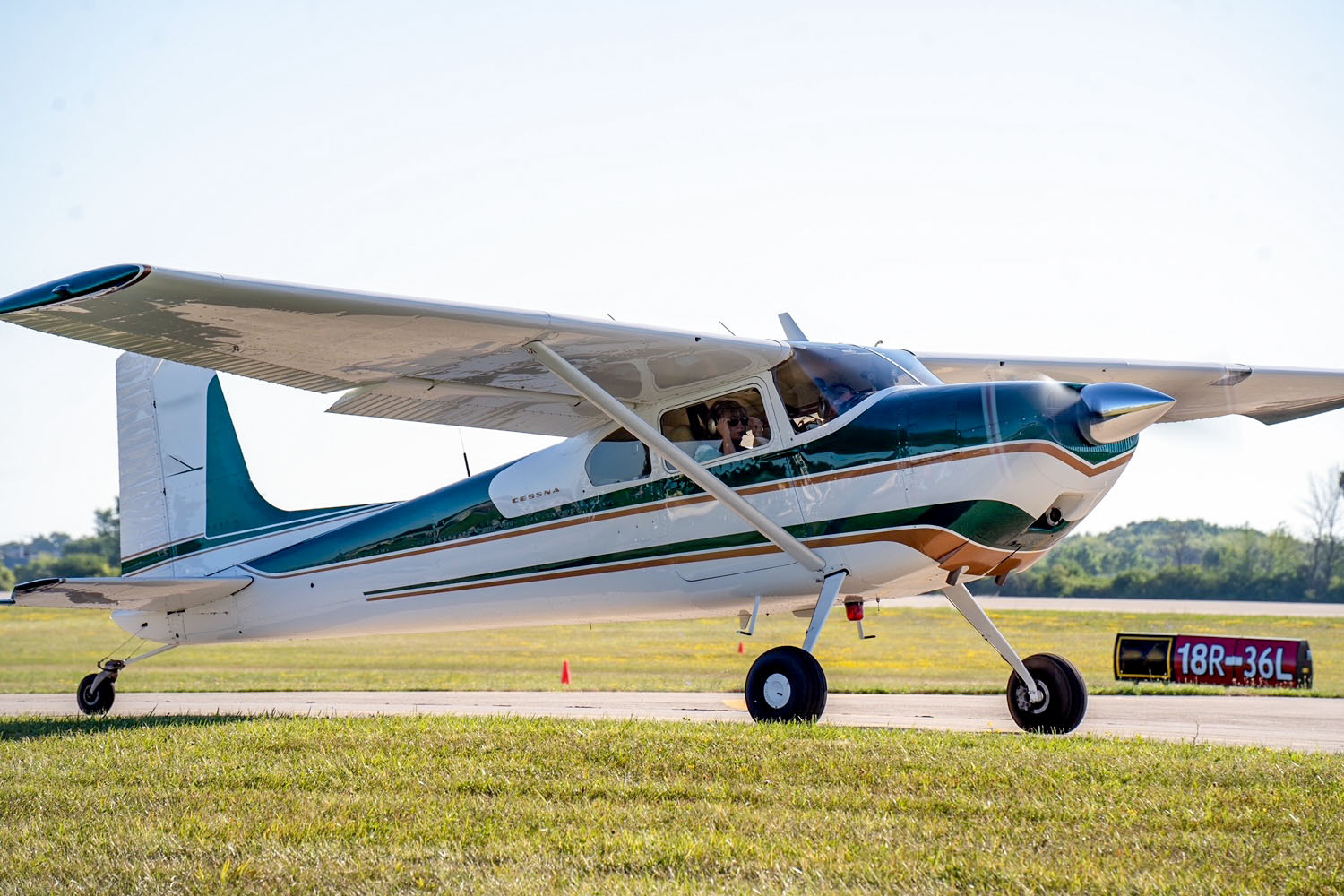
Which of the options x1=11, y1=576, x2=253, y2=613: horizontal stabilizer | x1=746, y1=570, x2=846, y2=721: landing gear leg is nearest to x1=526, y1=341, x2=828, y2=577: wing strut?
x1=746, y1=570, x2=846, y2=721: landing gear leg

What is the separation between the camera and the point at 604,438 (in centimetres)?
1054

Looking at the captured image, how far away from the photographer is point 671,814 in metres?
6.05

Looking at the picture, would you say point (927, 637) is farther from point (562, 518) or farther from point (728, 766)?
point (728, 766)

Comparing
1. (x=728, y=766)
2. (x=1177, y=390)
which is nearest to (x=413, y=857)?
(x=728, y=766)

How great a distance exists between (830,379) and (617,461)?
216 cm

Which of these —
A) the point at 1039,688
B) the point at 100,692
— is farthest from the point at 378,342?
the point at 100,692

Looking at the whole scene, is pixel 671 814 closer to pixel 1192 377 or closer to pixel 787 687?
pixel 787 687

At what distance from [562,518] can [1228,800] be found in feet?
20.1

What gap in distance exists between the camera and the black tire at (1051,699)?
984 cm

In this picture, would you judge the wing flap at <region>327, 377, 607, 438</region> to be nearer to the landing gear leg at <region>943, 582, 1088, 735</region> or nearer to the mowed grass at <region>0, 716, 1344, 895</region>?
the mowed grass at <region>0, 716, 1344, 895</region>

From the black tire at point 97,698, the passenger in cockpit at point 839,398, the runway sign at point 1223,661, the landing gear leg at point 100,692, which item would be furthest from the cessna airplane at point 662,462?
the runway sign at point 1223,661

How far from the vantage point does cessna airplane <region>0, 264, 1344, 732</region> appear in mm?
8453

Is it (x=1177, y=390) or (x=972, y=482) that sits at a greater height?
(x=1177, y=390)

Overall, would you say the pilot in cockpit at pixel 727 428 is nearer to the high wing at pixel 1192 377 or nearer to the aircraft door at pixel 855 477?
the aircraft door at pixel 855 477
